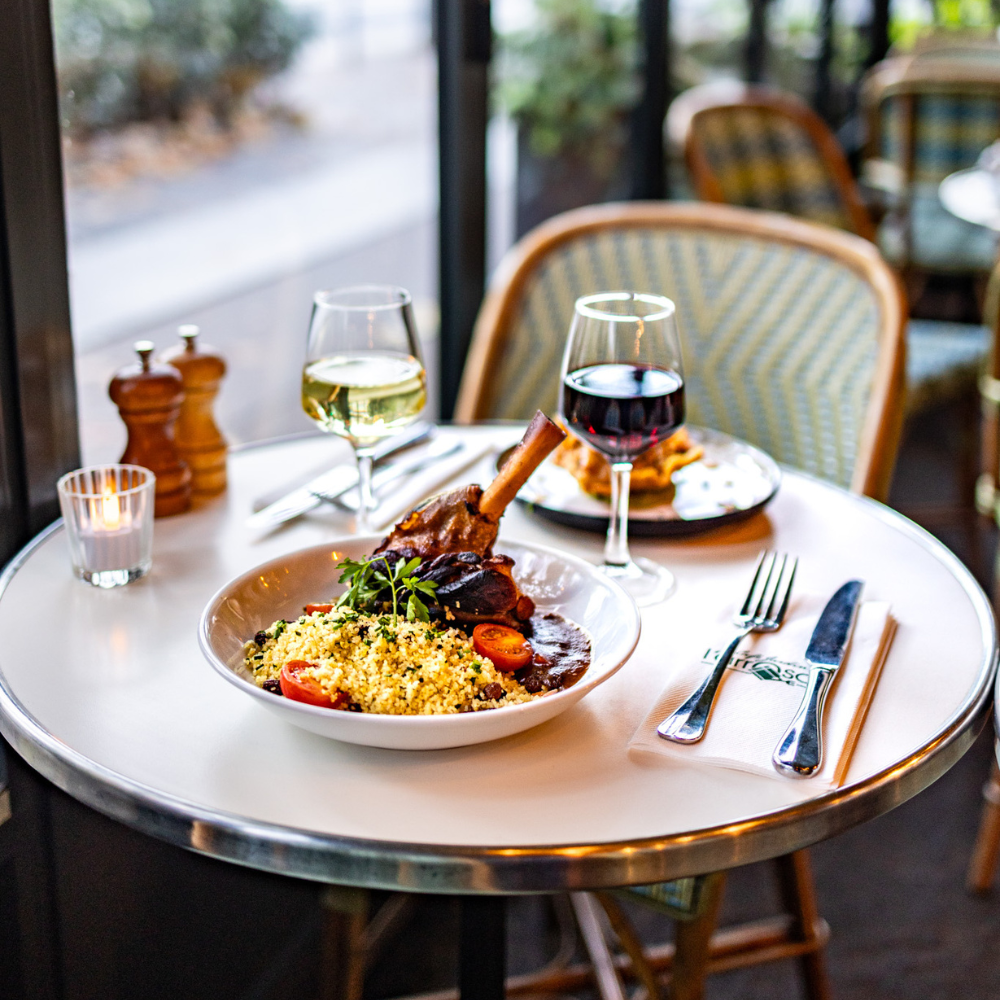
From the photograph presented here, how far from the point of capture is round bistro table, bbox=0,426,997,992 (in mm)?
705

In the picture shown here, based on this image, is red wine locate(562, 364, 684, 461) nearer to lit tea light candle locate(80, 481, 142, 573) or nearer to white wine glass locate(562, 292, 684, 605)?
white wine glass locate(562, 292, 684, 605)

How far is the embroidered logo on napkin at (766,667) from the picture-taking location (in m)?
0.90

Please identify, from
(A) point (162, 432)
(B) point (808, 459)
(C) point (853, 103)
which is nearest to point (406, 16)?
(B) point (808, 459)

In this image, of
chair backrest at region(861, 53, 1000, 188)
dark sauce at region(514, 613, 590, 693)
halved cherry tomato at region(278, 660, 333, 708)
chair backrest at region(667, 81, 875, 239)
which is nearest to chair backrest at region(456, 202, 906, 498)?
dark sauce at region(514, 613, 590, 693)

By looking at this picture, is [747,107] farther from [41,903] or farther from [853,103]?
[41,903]

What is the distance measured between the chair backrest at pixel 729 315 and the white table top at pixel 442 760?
680mm

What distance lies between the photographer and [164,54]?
1.67 metres

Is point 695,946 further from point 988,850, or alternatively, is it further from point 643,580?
point 988,850

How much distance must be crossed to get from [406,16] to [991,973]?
1.88 metres

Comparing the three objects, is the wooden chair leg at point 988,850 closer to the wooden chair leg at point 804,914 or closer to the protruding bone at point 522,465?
the wooden chair leg at point 804,914

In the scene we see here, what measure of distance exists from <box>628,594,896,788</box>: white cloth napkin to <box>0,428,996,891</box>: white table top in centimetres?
1

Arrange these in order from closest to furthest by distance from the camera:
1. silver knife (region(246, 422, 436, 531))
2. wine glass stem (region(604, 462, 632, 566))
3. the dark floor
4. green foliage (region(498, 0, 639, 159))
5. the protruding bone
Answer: the protruding bone → wine glass stem (region(604, 462, 632, 566)) → silver knife (region(246, 422, 436, 531)) → the dark floor → green foliage (region(498, 0, 639, 159))

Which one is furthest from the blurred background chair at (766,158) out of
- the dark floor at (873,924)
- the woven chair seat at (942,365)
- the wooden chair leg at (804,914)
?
the wooden chair leg at (804,914)

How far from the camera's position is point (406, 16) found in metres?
2.17
